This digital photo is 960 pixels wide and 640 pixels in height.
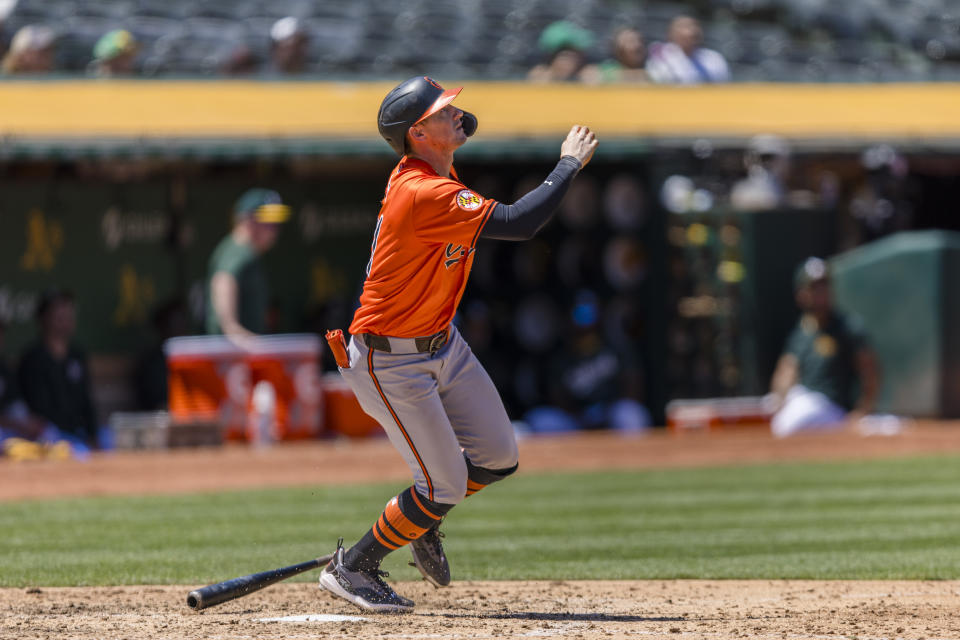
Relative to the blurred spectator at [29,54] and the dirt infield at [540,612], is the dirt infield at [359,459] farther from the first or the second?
the dirt infield at [540,612]

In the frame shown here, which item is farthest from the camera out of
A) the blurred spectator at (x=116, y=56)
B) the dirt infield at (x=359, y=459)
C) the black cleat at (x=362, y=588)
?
the blurred spectator at (x=116, y=56)

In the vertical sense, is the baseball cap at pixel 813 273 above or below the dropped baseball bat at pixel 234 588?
below

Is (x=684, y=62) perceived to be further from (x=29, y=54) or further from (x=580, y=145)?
(x=580, y=145)

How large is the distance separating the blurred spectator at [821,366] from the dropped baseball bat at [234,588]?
7.34 metres

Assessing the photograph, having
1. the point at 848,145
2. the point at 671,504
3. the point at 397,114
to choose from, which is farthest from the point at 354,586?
the point at 848,145

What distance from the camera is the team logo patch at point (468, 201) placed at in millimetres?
4773

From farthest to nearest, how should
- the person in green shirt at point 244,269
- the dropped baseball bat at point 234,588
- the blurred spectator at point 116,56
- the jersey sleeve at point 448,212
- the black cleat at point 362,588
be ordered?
the blurred spectator at point 116,56, the person in green shirt at point 244,269, the black cleat at point 362,588, the dropped baseball bat at point 234,588, the jersey sleeve at point 448,212

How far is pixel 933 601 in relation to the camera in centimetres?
546

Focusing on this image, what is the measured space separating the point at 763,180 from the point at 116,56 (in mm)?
5485

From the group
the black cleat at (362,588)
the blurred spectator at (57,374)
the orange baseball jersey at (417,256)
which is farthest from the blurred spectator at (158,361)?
the orange baseball jersey at (417,256)

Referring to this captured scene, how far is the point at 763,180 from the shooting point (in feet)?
42.9

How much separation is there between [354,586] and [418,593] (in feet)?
2.31

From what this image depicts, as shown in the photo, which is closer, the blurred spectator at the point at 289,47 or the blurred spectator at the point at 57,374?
the blurred spectator at the point at 57,374

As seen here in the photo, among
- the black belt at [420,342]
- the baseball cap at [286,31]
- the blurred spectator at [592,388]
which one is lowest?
the blurred spectator at [592,388]
